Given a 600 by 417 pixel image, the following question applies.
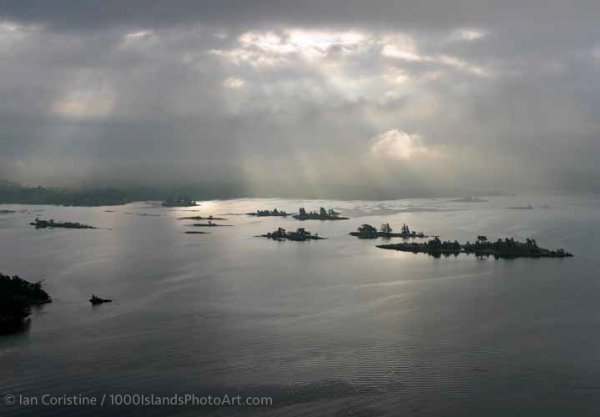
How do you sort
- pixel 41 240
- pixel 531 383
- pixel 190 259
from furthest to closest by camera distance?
pixel 41 240, pixel 190 259, pixel 531 383

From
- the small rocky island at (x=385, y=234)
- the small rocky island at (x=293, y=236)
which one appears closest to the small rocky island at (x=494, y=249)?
the small rocky island at (x=385, y=234)

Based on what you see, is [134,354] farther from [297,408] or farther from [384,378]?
[384,378]

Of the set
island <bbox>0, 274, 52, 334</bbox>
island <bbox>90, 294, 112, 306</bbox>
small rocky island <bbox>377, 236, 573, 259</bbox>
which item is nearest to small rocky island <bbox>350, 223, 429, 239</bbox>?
small rocky island <bbox>377, 236, 573, 259</bbox>

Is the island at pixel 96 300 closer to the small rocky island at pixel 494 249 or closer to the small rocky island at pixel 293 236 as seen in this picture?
the small rocky island at pixel 494 249

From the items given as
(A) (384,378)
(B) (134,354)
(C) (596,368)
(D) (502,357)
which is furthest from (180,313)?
(C) (596,368)

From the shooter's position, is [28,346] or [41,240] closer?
[28,346]

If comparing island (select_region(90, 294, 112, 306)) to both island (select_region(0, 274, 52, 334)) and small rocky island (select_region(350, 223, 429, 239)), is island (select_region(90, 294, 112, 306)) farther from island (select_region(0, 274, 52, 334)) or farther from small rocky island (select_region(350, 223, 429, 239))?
small rocky island (select_region(350, 223, 429, 239))
